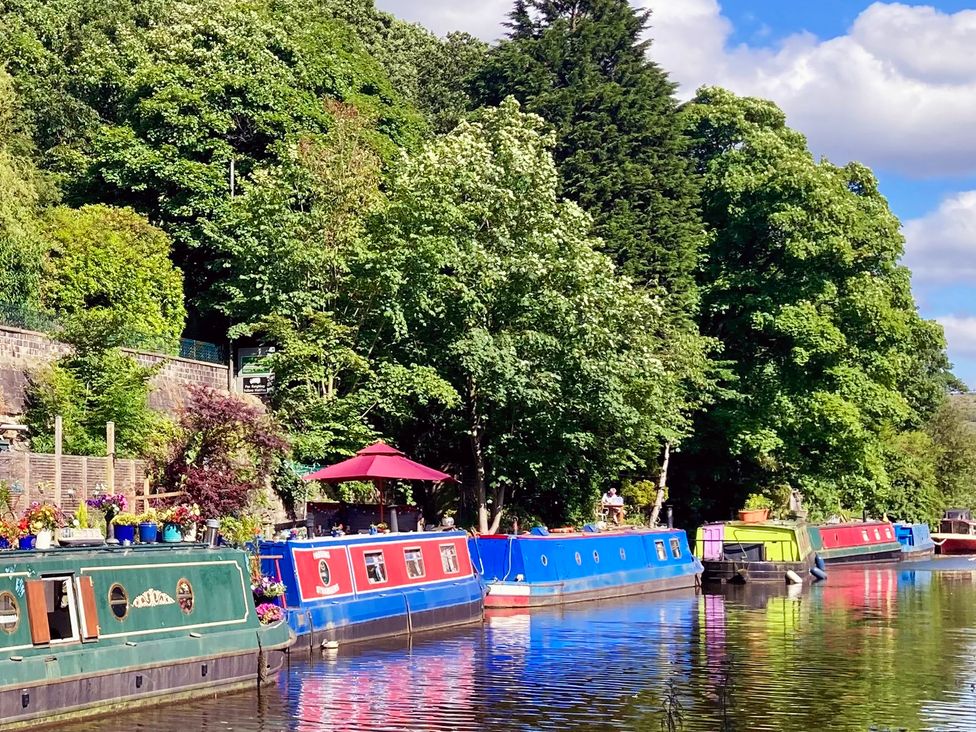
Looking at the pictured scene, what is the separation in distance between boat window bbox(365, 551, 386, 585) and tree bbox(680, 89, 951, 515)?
1110 inches

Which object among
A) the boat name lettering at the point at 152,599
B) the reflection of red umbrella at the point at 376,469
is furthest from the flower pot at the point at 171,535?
the reflection of red umbrella at the point at 376,469


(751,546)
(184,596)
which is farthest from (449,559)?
(751,546)

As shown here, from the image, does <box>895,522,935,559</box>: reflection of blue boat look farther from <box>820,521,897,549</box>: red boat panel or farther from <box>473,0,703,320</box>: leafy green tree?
<box>473,0,703,320</box>: leafy green tree

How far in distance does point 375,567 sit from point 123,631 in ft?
33.4

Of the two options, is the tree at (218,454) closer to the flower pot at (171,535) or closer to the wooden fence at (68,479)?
the wooden fence at (68,479)

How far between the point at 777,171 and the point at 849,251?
14.6 ft

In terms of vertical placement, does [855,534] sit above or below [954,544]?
above

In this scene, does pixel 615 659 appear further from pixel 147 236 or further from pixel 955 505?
pixel 955 505

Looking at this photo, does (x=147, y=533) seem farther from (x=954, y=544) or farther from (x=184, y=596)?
(x=954, y=544)

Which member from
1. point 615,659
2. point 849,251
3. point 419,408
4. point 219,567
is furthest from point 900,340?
point 219,567

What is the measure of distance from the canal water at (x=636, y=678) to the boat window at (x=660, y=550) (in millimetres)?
6991

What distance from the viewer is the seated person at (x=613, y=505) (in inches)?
2070

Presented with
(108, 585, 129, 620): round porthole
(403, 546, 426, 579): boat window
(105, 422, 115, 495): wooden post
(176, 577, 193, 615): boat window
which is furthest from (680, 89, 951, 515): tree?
(108, 585, 129, 620): round porthole

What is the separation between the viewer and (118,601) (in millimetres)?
21328
